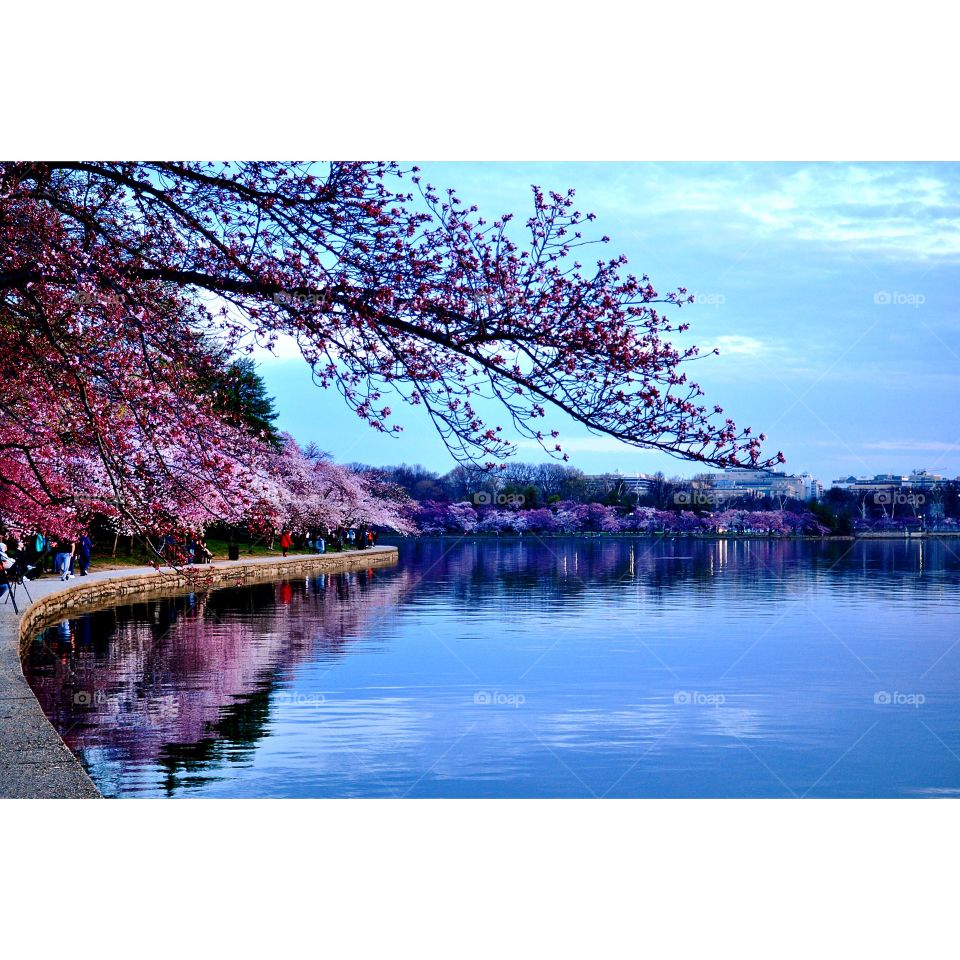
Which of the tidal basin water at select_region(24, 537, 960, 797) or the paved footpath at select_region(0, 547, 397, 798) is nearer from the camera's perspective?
the paved footpath at select_region(0, 547, 397, 798)

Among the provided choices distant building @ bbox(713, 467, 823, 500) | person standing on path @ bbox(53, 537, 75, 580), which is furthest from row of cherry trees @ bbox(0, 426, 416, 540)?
distant building @ bbox(713, 467, 823, 500)

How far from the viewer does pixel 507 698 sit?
1443 cm

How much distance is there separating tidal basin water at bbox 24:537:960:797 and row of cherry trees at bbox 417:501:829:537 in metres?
29.9

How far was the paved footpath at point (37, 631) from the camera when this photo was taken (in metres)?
7.93

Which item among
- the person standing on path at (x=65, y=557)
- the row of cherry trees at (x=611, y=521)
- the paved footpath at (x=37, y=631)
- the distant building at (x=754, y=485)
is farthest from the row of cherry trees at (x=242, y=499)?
the distant building at (x=754, y=485)

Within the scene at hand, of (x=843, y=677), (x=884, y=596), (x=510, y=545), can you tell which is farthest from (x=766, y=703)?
(x=510, y=545)

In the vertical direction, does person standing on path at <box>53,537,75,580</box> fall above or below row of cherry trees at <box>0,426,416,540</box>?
below

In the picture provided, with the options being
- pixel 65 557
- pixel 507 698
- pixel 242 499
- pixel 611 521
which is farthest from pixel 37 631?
pixel 611 521

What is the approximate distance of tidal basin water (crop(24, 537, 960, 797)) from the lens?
10469mm

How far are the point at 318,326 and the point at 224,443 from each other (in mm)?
2115

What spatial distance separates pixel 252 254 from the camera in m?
8.21

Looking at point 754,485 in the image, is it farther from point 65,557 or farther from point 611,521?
point 611,521

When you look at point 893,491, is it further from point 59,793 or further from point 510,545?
point 59,793

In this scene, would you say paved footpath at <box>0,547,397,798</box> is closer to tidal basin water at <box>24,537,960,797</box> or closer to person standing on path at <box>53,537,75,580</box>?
person standing on path at <box>53,537,75,580</box>
